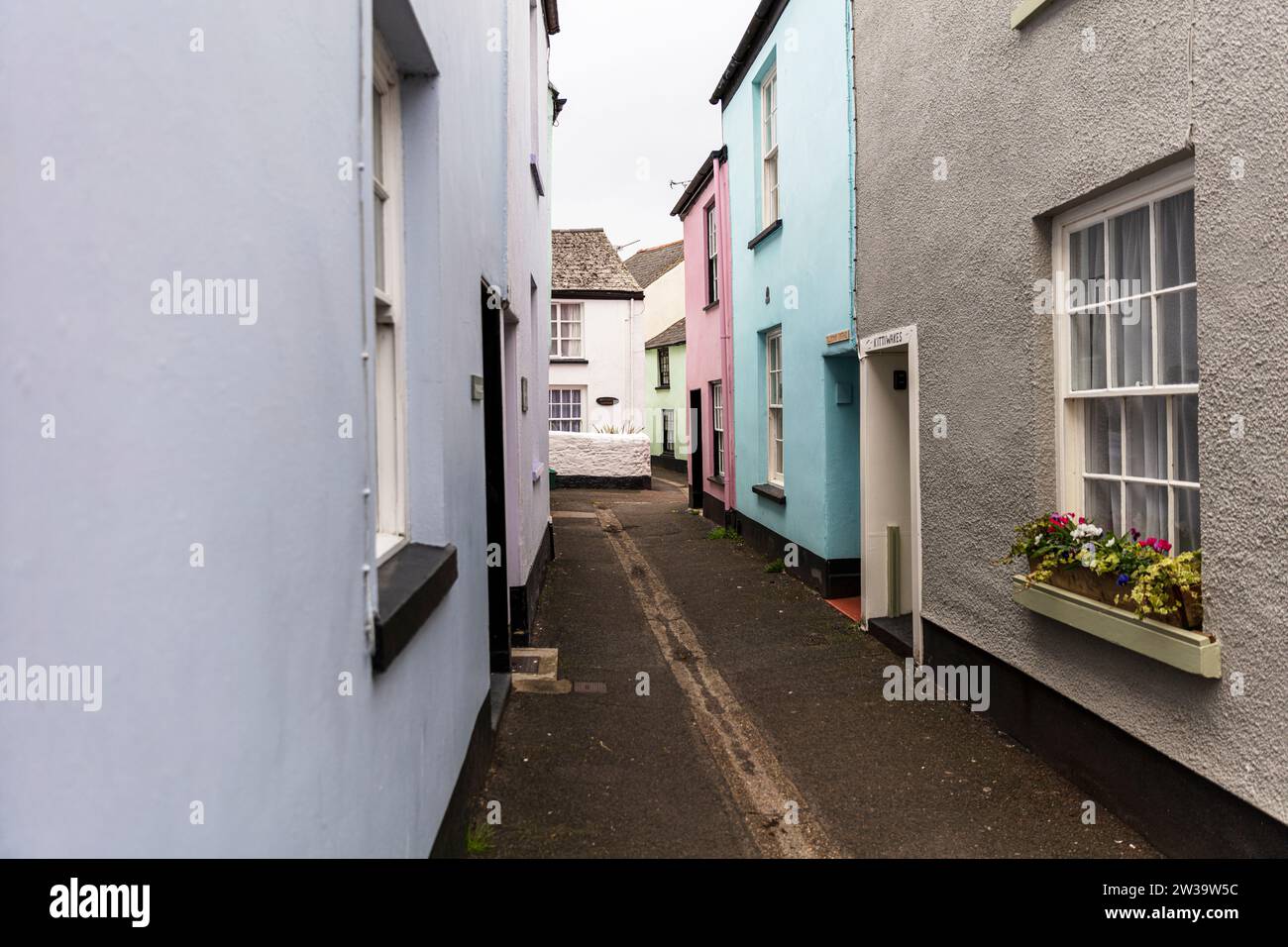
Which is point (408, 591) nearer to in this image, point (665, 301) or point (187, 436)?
point (187, 436)

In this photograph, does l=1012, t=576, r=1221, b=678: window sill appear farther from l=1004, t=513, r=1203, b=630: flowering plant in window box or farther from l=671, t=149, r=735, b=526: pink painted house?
l=671, t=149, r=735, b=526: pink painted house

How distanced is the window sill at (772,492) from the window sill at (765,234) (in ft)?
9.79

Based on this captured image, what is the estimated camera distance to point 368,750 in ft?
8.37

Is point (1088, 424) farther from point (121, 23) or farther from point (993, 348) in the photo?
point (121, 23)

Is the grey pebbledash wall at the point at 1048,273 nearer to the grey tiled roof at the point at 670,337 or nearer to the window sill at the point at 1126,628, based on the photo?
the window sill at the point at 1126,628

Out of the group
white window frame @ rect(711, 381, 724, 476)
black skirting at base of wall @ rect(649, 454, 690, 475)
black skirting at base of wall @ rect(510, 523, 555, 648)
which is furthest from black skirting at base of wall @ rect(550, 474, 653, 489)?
black skirting at base of wall @ rect(510, 523, 555, 648)

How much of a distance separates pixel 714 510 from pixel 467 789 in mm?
12057

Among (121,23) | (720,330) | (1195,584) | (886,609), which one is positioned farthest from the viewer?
(720,330)

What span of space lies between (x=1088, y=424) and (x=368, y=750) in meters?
3.93

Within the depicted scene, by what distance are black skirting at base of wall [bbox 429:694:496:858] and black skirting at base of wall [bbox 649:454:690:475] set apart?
2388 cm

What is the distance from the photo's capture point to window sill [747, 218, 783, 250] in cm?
1117

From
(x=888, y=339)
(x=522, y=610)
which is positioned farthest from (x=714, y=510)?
(x=888, y=339)

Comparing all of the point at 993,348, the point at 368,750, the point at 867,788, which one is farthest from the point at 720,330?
the point at 368,750
